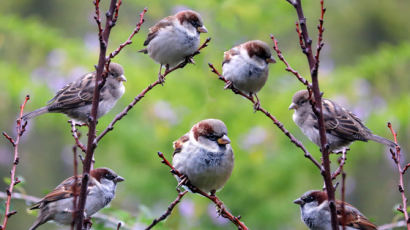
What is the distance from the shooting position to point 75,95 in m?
3.00

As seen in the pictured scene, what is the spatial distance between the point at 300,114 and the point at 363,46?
5448 millimetres

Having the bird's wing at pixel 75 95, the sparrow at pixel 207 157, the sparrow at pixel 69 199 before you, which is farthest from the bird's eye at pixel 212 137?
the bird's wing at pixel 75 95

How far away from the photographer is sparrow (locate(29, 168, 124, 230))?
2432mm

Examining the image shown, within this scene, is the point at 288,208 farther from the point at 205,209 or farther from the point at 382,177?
the point at 382,177

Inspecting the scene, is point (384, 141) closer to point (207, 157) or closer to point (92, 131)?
point (207, 157)

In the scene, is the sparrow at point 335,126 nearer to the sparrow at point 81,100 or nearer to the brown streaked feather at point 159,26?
the brown streaked feather at point 159,26

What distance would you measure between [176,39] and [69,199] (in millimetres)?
890

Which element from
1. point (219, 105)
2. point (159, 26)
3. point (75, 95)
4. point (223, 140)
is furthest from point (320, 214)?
point (219, 105)

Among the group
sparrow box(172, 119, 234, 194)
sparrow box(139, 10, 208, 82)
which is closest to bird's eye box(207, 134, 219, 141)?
sparrow box(172, 119, 234, 194)

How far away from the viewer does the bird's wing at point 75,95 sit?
2.91 metres

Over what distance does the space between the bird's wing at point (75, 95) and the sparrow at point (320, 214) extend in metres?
1.20

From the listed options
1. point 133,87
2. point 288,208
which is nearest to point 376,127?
point 288,208

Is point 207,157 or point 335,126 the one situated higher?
point 335,126

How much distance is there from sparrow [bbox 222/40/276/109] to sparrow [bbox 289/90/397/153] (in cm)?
23
